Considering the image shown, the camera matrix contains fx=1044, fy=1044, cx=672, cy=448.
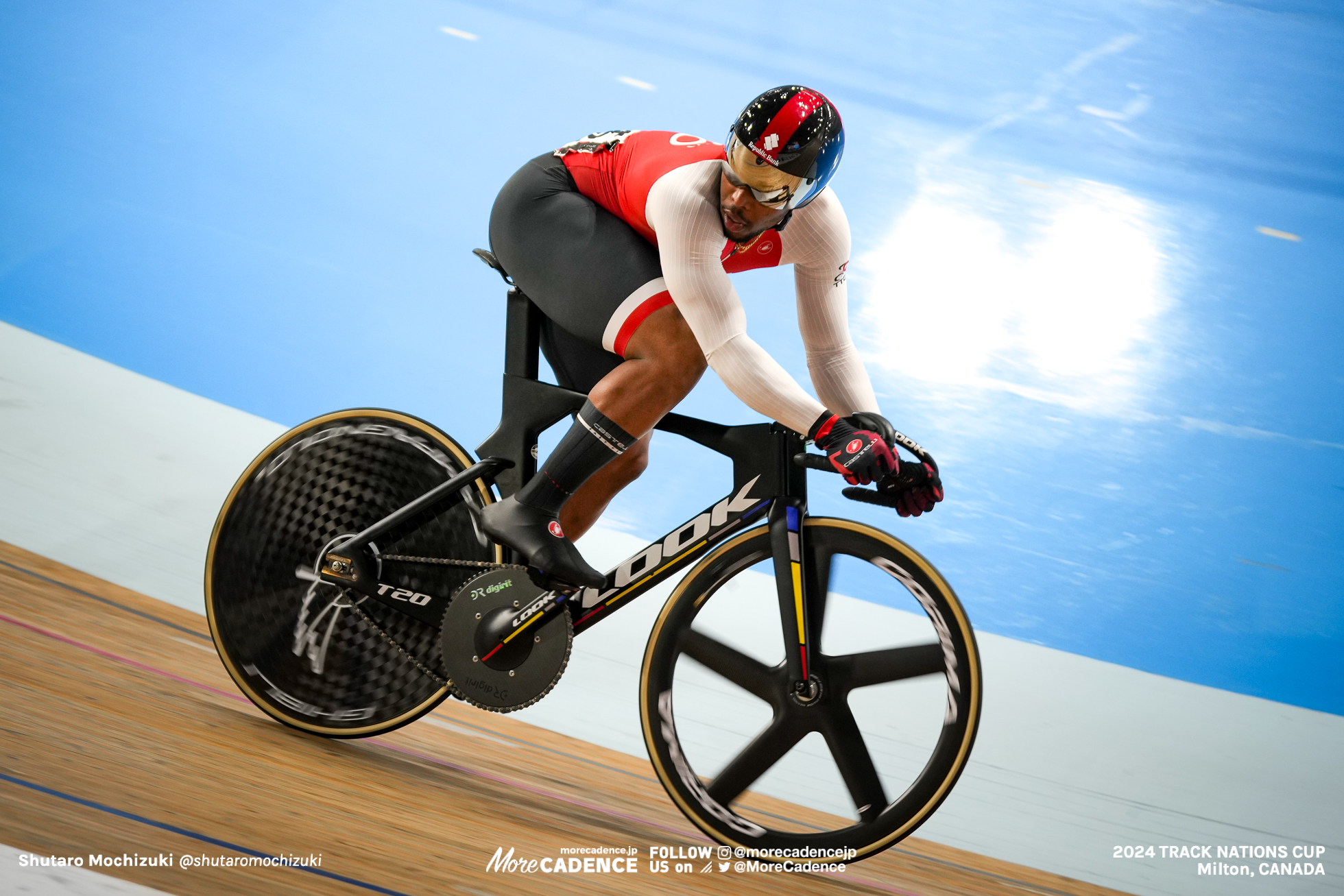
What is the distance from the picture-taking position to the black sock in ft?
6.73

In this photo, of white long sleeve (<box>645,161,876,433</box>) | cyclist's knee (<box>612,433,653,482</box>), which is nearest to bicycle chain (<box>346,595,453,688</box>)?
cyclist's knee (<box>612,433,653,482</box>)

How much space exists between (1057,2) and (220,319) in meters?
6.95

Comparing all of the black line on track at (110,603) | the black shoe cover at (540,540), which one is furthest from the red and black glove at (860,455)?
the black line on track at (110,603)

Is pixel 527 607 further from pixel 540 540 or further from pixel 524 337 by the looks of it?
pixel 524 337

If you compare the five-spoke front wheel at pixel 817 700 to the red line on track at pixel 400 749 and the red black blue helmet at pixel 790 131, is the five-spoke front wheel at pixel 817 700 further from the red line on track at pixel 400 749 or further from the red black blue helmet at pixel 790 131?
the red black blue helmet at pixel 790 131

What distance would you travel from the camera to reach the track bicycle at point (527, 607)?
2.00m

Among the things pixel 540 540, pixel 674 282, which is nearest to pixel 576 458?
pixel 540 540

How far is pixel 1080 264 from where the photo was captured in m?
5.73

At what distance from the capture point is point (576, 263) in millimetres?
2094

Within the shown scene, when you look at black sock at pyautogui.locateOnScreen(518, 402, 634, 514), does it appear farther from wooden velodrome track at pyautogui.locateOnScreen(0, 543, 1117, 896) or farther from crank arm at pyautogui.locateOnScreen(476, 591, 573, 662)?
wooden velodrome track at pyautogui.locateOnScreen(0, 543, 1117, 896)

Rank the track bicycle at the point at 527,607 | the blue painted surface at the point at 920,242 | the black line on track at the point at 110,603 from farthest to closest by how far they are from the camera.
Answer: the blue painted surface at the point at 920,242
the black line on track at the point at 110,603
the track bicycle at the point at 527,607

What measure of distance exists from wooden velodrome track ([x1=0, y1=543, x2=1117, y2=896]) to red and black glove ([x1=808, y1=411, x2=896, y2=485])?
2.63 feet

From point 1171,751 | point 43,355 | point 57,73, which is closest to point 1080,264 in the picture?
point 1171,751

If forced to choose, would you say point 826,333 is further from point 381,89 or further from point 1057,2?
point 1057,2
